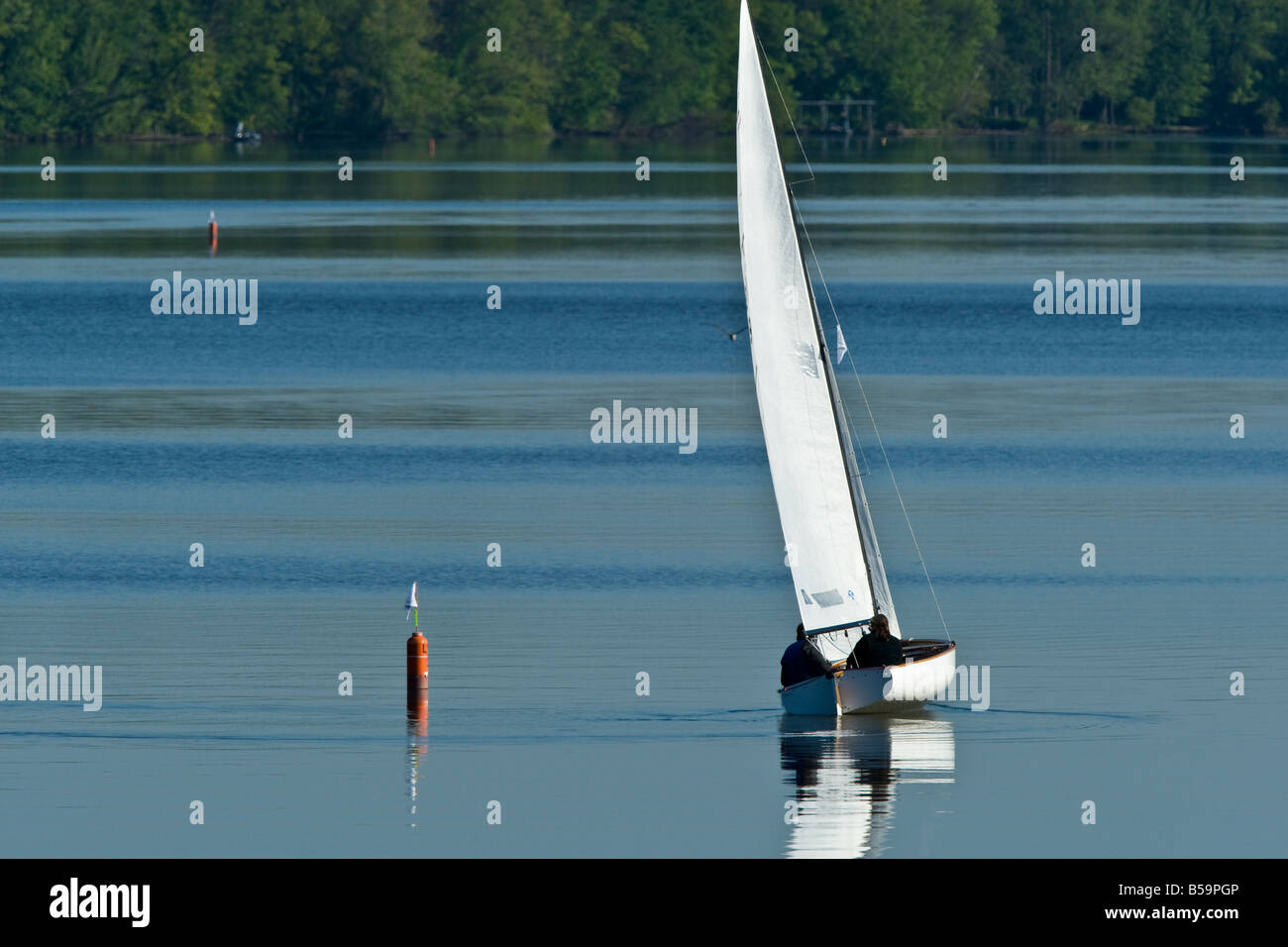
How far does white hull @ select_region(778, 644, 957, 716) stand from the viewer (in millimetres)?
32594

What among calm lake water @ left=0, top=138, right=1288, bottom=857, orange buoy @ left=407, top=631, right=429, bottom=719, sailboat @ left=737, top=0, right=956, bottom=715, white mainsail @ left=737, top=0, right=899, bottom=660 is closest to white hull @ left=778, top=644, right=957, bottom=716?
calm lake water @ left=0, top=138, right=1288, bottom=857

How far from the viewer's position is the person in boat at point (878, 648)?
3266cm

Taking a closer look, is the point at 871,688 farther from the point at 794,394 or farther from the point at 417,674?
the point at 417,674

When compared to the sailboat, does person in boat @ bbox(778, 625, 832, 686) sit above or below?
below

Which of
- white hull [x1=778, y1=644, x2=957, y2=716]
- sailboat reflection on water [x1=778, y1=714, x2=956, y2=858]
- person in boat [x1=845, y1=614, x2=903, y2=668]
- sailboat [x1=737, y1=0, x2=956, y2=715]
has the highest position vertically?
sailboat [x1=737, y1=0, x2=956, y2=715]

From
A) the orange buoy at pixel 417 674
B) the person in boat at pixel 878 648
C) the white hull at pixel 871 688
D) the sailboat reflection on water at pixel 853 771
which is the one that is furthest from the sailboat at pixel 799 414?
the orange buoy at pixel 417 674

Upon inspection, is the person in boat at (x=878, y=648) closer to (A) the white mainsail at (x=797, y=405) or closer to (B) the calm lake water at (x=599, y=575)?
(B) the calm lake water at (x=599, y=575)

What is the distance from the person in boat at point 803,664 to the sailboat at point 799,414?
74 centimetres

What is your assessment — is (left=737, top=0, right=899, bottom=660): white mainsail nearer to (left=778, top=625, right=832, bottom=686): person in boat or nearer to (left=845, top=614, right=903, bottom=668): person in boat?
(left=778, top=625, right=832, bottom=686): person in boat

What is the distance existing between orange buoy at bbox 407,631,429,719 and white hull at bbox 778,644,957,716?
4442mm

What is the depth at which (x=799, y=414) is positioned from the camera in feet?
113
